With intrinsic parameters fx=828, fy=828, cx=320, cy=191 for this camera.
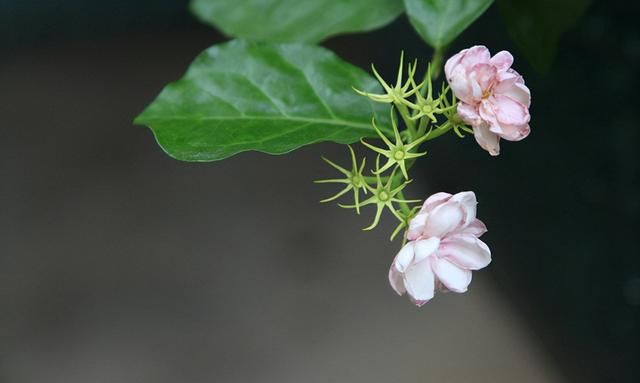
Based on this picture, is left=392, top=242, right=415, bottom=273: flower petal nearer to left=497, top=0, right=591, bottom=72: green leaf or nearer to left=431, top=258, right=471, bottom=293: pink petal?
left=431, top=258, right=471, bottom=293: pink petal

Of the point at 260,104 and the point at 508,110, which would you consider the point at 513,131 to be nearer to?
the point at 508,110

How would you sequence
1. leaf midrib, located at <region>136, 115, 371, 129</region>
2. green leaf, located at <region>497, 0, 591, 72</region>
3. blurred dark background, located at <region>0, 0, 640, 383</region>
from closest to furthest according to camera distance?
leaf midrib, located at <region>136, 115, 371, 129</region> < green leaf, located at <region>497, 0, 591, 72</region> < blurred dark background, located at <region>0, 0, 640, 383</region>

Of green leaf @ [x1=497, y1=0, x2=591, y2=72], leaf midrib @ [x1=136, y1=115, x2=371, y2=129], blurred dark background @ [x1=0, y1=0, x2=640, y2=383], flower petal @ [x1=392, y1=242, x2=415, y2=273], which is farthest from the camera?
blurred dark background @ [x1=0, y1=0, x2=640, y2=383]

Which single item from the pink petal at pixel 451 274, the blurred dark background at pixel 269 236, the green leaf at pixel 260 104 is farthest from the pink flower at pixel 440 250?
the blurred dark background at pixel 269 236

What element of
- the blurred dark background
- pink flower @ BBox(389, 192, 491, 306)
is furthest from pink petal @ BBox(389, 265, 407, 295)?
the blurred dark background

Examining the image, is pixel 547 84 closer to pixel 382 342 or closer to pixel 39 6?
pixel 382 342

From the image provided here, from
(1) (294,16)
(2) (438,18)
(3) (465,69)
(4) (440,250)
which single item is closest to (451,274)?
(4) (440,250)

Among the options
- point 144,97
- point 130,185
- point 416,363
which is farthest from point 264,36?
point 144,97
